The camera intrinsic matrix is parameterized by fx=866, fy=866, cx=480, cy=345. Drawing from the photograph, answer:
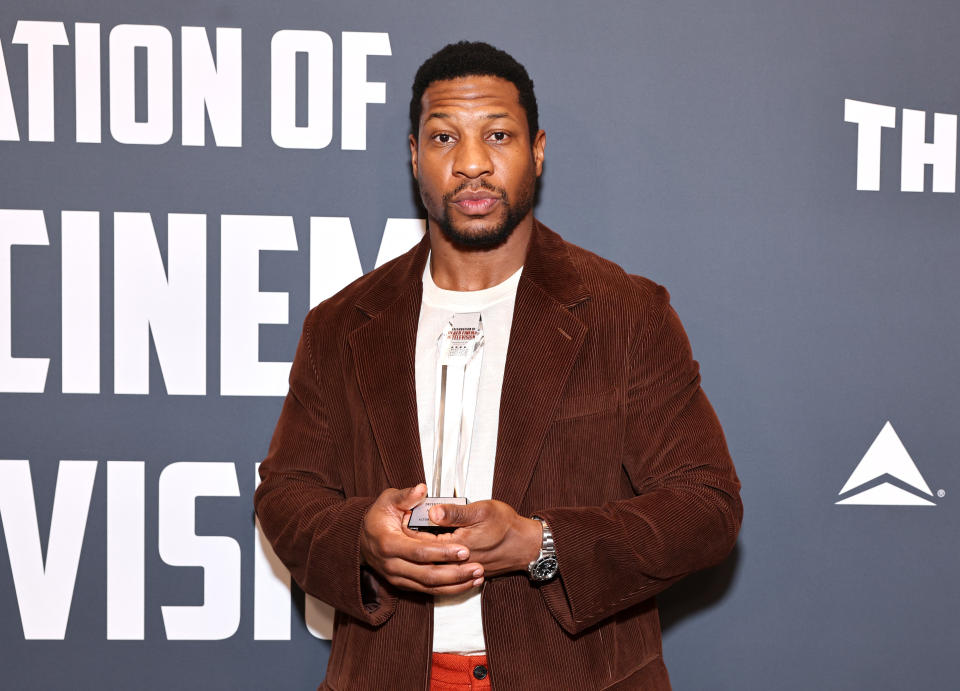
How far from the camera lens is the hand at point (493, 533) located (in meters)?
1.41

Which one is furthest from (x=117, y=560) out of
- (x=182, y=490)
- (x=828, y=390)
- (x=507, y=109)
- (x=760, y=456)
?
(x=828, y=390)

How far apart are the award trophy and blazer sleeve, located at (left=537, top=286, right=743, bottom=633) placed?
19cm

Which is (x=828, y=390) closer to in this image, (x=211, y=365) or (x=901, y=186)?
(x=901, y=186)

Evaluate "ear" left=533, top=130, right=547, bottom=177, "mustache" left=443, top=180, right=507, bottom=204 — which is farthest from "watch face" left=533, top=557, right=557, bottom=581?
"ear" left=533, top=130, right=547, bottom=177

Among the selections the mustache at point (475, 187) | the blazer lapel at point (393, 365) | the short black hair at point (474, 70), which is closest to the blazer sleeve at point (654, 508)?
the blazer lapel at point (393, 365)

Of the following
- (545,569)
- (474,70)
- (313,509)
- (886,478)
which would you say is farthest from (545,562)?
(886,478)

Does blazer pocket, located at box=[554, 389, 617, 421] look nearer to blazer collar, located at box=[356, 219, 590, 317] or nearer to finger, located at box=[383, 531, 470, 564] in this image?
blazer collar, located at box=[356, 219, 590, 317]

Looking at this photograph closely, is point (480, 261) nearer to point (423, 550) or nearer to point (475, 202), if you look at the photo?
point (475, 202)

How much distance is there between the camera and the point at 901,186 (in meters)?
2.32

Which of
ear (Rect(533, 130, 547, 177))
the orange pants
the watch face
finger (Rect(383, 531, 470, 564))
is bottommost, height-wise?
the orange pants

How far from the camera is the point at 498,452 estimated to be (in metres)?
1.60

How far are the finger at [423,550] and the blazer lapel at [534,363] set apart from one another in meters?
0.18

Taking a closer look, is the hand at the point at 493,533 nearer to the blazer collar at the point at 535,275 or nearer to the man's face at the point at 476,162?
the blazer collar at the point at 535,275

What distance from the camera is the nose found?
1.72 m
